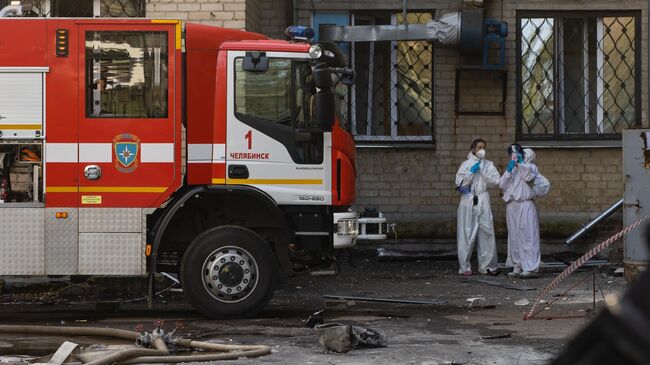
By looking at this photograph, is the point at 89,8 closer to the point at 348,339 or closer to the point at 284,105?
the point at 284,105

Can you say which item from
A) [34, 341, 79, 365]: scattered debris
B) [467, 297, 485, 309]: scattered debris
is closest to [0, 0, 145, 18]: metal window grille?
[467, 297, 485, 309]: scattered debris

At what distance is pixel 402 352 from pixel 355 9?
8935 mm

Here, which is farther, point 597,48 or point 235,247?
point 597,48

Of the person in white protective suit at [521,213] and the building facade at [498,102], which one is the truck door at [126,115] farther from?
the person in white protective suit at [521,213]

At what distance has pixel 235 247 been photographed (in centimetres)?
985

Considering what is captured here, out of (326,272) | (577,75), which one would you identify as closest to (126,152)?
(326,272)

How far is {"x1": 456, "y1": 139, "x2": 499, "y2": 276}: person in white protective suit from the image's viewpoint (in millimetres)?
14633

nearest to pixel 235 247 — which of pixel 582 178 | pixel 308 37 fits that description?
pixel 308 37

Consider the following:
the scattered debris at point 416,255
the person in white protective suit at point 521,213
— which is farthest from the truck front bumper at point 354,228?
the scattered debris at point 416,255

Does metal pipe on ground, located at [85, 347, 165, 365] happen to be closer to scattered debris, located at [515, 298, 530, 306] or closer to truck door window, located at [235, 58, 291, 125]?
truck door window, located at [235, 58, 291, 125]

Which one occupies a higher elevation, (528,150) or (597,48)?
(597,48)

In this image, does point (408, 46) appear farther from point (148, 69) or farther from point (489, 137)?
point (148, 69)

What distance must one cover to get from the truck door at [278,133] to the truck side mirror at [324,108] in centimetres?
8

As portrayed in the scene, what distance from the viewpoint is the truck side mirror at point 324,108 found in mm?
10094
